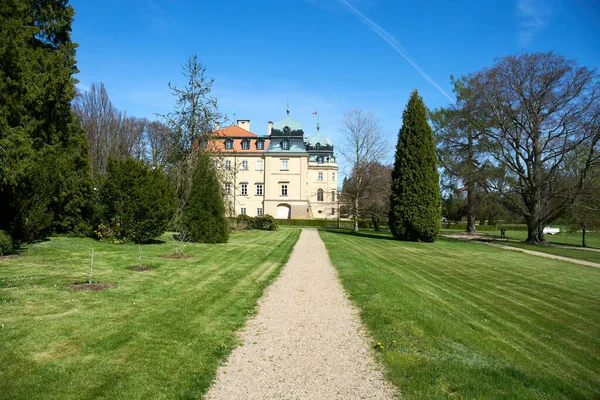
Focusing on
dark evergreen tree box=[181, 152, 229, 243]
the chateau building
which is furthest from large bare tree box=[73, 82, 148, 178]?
dark evergreen tree box=[181, 152, 229, 243]

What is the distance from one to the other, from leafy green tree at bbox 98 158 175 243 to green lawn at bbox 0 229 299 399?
13.3 feet

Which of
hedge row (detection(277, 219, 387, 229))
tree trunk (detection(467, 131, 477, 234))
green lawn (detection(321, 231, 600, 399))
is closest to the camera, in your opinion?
green lawn (detection(321, 231, 600, 399))

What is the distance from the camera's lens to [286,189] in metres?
52.3

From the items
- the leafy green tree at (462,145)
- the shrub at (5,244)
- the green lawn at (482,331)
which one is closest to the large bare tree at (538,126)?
the leafy green tree at (462,145)

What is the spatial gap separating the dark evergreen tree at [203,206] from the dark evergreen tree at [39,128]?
4.09m

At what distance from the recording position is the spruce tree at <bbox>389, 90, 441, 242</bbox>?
25.3 metres

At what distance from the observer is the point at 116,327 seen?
5.34 metres

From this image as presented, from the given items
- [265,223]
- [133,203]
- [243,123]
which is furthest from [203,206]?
[243,123]

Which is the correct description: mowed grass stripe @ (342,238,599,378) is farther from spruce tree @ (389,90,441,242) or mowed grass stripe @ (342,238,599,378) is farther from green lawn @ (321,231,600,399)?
spruce tree @ (389,90,441,242)

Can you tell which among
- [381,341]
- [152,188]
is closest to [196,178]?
[152,188]

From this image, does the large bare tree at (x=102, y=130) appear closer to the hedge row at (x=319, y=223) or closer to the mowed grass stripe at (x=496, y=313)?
the hedge row at (x=319, y=223)

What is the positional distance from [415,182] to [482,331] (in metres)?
20.1

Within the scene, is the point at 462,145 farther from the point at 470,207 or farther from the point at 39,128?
the point at 39,128

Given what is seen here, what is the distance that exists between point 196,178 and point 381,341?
43.3ft
